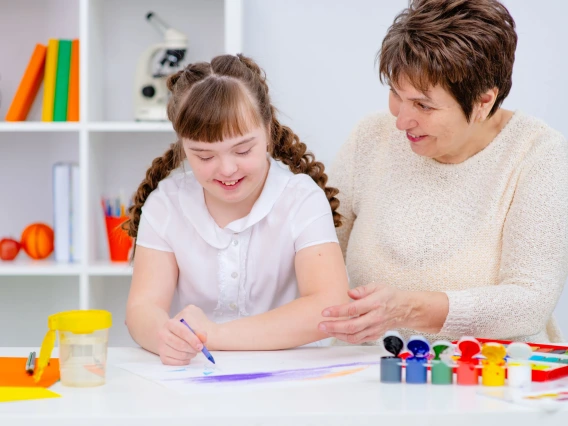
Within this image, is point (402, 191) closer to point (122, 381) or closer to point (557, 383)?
point (557, 383)

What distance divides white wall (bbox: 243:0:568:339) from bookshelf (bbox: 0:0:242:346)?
203mm

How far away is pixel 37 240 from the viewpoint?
2551 mm

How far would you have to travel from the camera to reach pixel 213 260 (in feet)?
4.94

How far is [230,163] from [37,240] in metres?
1.41

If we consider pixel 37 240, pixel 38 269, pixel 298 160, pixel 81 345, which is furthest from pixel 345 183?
pixel 37 240

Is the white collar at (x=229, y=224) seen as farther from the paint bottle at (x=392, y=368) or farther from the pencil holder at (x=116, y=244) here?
the pencil holder at (x=116, y=244)

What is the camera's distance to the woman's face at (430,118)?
1.45 m

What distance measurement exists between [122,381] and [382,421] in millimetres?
381

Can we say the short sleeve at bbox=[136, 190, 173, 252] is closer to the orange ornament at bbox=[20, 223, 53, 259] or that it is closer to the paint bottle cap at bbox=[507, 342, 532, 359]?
the paint bottle cap at bbox=[507, 342, 532, 359]

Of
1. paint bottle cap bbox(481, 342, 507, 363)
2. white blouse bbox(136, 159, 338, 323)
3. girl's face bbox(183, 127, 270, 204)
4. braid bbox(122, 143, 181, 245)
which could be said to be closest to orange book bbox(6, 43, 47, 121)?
braid bbox(122, 143, 181, 245)

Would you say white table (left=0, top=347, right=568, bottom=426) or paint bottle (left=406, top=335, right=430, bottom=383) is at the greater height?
paint bottle (left=406, top=335, right=430, bottom=383)

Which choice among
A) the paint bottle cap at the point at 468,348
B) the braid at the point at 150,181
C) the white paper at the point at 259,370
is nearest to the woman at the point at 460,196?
the white paper at the point at 259,370

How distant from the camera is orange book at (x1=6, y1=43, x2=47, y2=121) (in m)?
2.52

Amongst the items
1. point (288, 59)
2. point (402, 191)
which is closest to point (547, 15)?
point (288, 59)
